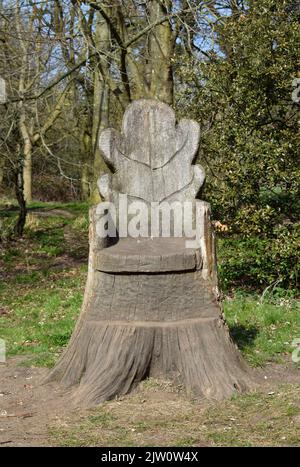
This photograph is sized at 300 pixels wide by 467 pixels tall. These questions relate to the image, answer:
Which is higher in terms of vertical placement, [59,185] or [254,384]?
[59,185]

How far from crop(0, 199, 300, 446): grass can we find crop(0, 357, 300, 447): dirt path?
0.10m

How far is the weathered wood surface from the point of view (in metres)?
5.21

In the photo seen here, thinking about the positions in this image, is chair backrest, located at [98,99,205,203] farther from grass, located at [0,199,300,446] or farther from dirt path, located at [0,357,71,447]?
dirt path, located at [0,357,71,447]

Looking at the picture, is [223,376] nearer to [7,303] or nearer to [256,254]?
[256,254]

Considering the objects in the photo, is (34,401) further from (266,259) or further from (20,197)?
(20,197)

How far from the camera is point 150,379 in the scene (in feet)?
17.4

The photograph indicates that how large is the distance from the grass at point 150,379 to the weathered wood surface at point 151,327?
16 cm

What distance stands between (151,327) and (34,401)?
40.4 inches

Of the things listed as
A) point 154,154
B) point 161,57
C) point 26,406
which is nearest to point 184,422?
point 26,406

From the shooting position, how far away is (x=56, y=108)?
18547mm

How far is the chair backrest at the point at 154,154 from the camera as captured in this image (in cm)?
597

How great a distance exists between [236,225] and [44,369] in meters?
3.18
